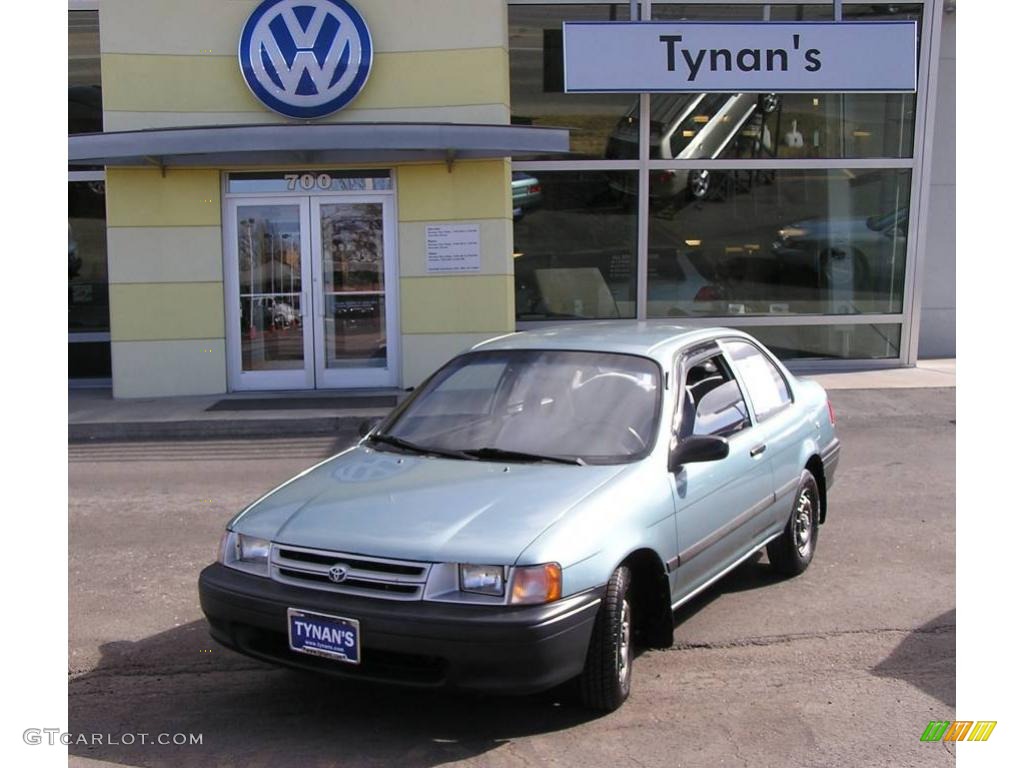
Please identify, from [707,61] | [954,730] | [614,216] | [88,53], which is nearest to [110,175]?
[88,53]

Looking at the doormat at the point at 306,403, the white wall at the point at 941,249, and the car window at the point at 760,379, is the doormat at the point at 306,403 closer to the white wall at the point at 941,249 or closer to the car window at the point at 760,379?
the car window at the point at 760,379

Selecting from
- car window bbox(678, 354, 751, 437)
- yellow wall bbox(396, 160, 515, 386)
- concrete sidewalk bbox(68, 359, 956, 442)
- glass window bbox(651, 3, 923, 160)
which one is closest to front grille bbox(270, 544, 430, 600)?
car window bbox(678, 354, 751, 437)

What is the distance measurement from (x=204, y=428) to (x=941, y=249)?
1169 centimetres

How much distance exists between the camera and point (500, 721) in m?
4.37

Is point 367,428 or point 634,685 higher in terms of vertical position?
point 367,428

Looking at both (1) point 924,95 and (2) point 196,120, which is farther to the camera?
(1) point 924,95

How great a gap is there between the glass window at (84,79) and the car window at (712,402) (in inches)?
446

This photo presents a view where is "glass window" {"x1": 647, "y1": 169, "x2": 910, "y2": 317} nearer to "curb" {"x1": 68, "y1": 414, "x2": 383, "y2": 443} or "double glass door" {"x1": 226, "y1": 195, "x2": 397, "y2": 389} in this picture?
"double glass door" {"x1": 226, "y1": 195, "x2": 397, "y2": 389}

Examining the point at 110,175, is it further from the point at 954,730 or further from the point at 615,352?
the point at 954,730

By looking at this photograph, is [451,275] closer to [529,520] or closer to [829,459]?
[829,459]

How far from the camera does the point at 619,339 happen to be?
18.8ft

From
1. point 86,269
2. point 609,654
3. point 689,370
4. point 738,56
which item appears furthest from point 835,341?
point 609,654

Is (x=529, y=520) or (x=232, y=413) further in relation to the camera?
(x=232, y=413)

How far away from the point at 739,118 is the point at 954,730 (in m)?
11.7
